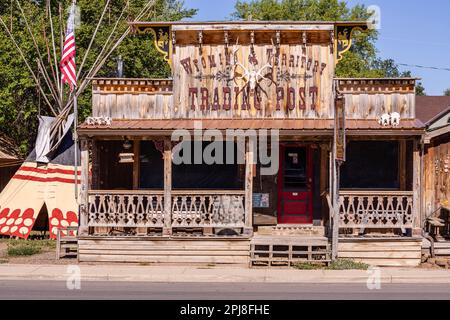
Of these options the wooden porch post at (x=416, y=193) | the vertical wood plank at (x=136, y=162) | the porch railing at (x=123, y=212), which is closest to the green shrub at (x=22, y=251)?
the porch railing at (x=123, y=212)

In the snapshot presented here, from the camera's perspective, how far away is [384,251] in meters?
18.9

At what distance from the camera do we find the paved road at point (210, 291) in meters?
14.0

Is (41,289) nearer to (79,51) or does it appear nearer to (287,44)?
(287,44)

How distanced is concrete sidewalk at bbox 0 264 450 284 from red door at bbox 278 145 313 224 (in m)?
4.02

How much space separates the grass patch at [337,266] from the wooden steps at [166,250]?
163 cm

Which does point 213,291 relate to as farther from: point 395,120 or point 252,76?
point 252,76

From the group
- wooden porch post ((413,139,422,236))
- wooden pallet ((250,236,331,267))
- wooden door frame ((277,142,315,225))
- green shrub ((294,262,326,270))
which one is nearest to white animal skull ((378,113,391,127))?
wooden porch post ((413,139,422,236))

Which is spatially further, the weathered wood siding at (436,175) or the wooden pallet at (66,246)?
the weathered wood siding at (436,175)

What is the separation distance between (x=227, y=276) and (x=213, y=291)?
1977 millimetres

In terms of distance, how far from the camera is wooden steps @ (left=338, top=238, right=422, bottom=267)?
61.8 ft

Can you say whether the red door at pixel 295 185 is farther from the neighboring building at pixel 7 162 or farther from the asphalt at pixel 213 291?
the neighboring building at pixel 7 162

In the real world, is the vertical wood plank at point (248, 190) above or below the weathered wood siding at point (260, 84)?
below

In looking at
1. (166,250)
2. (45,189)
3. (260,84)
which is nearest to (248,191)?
(166,250)
